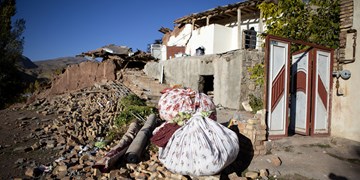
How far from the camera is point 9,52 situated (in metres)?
14.7

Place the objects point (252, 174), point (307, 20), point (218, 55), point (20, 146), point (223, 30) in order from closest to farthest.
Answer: point (252, 174)
point (20, 146)
point (307, 20)
point (218, 55)
point (223, 30)

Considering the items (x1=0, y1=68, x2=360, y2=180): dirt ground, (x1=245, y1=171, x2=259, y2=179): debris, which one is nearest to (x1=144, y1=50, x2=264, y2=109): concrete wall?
(x1=0, y1=68, x2=360, y2=180): dirt ground

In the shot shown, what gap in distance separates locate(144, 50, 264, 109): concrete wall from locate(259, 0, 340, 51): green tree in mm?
2013

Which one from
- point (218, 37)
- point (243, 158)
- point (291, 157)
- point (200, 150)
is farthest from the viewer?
point (218, 37)

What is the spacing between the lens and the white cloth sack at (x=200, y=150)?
2648 millimetres

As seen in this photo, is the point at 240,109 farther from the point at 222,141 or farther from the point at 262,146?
the point at 222,141

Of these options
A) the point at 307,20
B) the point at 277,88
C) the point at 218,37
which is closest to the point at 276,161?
the point at 277,88

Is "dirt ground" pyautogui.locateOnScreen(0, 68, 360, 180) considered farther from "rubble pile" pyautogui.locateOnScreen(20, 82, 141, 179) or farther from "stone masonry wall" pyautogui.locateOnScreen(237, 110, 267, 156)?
"rubble pile" pyautogui.locateOnScreen(20, 82, 141, 179)

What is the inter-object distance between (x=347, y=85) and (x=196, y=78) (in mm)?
5816

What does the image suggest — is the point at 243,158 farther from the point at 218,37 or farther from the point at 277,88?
the point at 218,37

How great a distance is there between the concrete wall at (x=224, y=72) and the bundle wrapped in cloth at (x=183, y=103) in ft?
11.4

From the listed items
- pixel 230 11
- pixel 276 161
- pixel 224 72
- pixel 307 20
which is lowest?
pixel 276 161

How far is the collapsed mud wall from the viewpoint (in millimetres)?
10874

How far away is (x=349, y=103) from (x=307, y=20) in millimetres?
2281
